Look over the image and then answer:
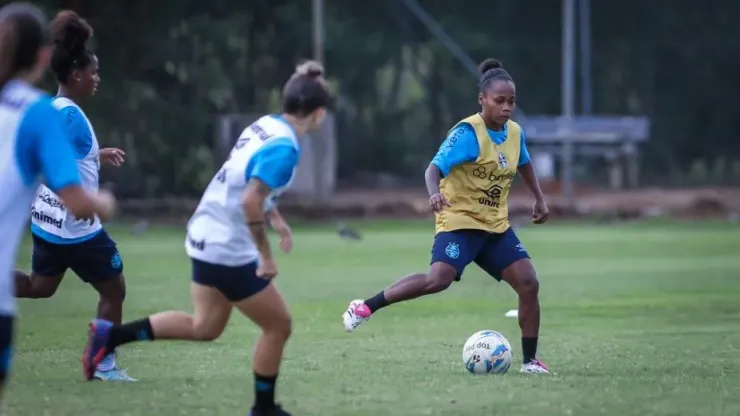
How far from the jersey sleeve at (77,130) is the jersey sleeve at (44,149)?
10.5 ft

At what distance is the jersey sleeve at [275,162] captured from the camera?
6848mm

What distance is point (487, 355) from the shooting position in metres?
9.15

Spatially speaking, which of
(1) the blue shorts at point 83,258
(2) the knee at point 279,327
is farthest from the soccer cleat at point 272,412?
(1) the blue shorts at point 83,258

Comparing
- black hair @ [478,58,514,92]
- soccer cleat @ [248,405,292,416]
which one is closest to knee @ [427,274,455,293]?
black hair @ [478,58,514,92]

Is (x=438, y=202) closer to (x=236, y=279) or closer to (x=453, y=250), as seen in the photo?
(x=453, y=250)

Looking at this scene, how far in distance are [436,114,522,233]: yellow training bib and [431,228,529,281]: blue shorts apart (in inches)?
2.1

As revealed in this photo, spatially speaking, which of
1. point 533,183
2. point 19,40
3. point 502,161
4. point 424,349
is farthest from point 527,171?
point 19,40

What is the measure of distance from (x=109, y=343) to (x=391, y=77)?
32190 millimetres

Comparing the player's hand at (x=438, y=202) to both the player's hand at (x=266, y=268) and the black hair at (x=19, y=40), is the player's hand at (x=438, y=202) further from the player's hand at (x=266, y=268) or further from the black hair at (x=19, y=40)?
the black hair at (x=19, y=40)

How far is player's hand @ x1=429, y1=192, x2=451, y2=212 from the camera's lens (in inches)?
364

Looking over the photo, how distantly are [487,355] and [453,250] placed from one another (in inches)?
33.1

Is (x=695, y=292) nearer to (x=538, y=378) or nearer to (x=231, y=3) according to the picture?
(x=538, y=378)

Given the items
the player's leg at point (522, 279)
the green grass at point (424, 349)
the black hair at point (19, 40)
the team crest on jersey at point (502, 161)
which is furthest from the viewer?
the team crest on jersey at point (502, 161)

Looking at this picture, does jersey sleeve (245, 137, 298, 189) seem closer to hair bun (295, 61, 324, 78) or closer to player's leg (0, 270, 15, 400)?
hair bun (295, 61, 324, 78)
